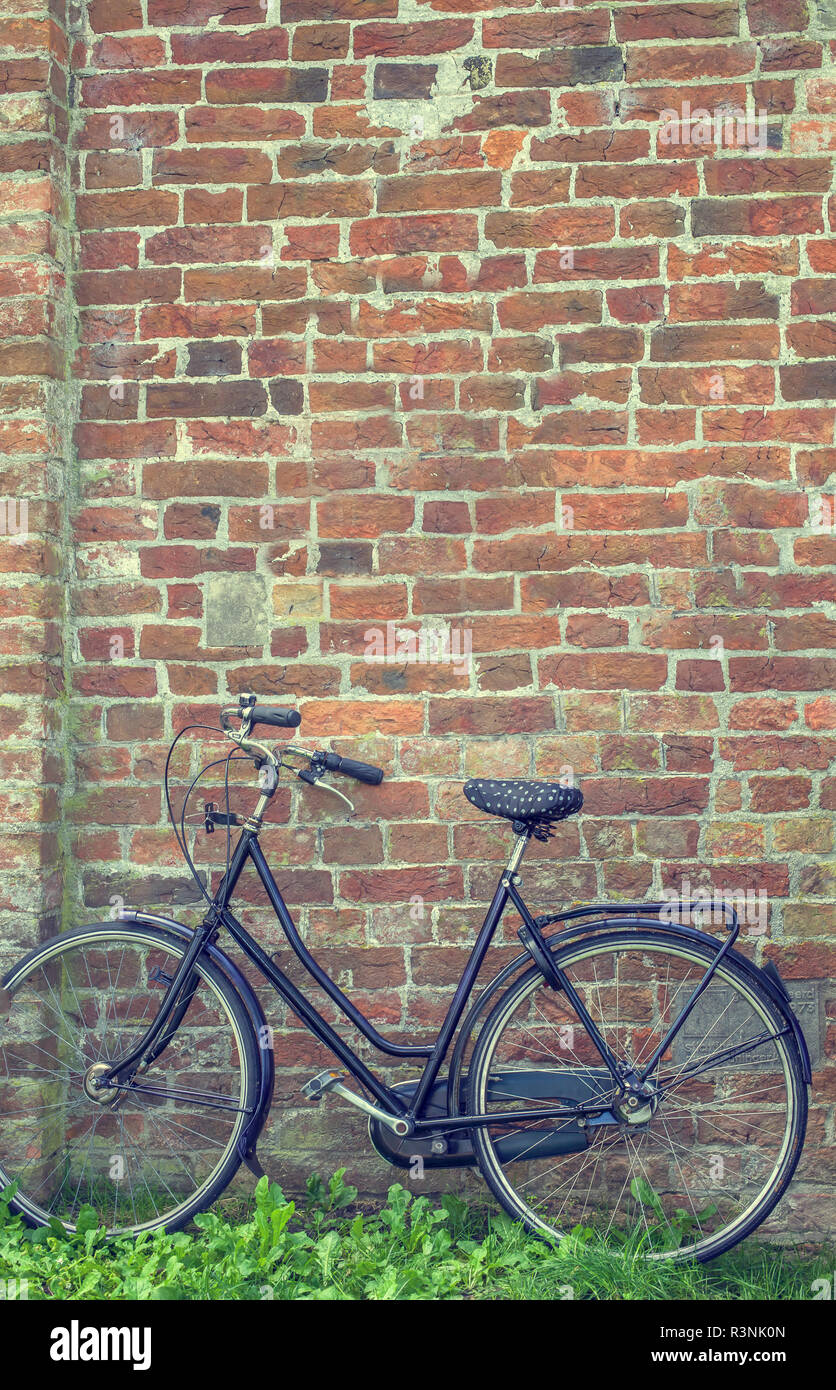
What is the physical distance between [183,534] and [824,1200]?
2.42 meters

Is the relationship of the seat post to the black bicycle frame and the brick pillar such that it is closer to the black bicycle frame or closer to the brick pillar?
the black bicycle frame

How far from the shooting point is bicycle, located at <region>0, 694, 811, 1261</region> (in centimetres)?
264

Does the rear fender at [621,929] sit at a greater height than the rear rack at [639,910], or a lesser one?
lesser

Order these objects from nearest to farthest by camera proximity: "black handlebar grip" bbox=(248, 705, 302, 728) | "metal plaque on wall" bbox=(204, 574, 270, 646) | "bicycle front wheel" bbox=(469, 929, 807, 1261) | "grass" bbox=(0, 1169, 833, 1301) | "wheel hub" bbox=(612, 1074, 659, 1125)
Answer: "grass" bbox=(0, 1169, 833, 1301) < "wheel hub" bbox=(612, 1074, 659, 1125) < "black handlebar grip" bbox=(248, 705, 302, 728) < "bicycle front wheel" bbox=(469, 929, 807, 1261) < "metal plaque on wall" bbox=(204, 574, 270, 646)

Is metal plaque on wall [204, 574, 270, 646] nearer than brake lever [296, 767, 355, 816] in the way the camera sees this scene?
No

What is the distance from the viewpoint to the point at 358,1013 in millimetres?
2803

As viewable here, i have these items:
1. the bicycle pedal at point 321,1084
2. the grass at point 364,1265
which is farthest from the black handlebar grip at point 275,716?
the grass at point 364,1265

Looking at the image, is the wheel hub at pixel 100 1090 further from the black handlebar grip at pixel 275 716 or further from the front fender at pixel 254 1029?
the black handlebar grip at pixel 275 716

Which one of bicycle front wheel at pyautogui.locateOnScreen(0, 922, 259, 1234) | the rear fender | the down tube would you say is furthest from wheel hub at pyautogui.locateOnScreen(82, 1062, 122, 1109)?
the rear fender

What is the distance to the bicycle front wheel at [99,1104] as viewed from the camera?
9.40 ft

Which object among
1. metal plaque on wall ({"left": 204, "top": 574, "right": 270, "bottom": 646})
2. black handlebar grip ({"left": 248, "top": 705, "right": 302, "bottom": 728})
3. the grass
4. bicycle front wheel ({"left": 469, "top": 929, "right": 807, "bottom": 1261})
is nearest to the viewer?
the grass

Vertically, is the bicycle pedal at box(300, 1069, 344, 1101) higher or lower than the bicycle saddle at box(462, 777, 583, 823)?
lower

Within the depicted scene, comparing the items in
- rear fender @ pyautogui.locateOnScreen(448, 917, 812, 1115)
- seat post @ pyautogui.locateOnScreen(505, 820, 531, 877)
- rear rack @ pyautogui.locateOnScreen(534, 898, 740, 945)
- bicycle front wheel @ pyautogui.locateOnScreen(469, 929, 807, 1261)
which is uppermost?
seat post @ pyautogui.locateOnScreen(505, 820, 531, 877)

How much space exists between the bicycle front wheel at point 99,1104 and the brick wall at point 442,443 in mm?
191
